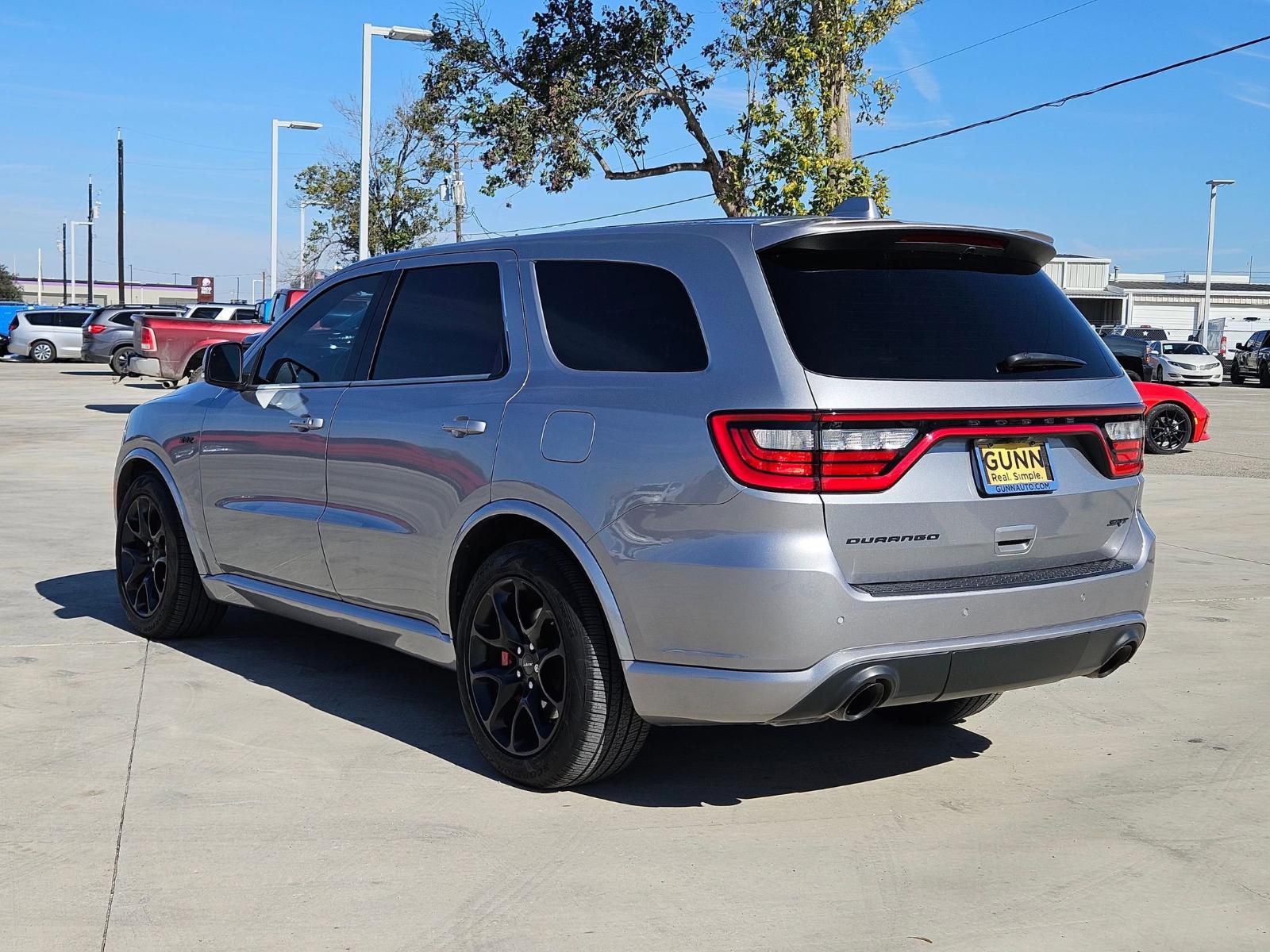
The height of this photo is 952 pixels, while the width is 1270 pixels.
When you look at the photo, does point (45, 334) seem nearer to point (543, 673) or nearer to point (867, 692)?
point (543, 673)

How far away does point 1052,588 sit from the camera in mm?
4289

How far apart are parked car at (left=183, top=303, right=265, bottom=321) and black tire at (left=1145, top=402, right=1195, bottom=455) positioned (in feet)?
71.8

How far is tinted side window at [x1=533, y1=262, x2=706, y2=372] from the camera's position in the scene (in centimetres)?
427

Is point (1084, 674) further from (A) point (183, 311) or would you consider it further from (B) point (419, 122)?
(A) point (183, 311)

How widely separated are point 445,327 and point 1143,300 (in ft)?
267

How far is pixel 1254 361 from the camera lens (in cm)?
4541

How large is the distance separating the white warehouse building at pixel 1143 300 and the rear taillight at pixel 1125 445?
67.7m

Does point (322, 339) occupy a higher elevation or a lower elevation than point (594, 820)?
higher

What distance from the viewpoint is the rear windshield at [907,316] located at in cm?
403

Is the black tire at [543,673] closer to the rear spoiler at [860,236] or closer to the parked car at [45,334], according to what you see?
the rear spoiler at [860,236]

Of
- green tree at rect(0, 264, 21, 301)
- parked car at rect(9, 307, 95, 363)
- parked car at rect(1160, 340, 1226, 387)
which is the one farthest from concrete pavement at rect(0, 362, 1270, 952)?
green tree at rect(0, 264, 21, 301)

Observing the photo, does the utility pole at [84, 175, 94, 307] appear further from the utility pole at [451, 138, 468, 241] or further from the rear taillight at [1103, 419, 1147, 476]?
the rear taillight at [1103, 419, 1147, 476]

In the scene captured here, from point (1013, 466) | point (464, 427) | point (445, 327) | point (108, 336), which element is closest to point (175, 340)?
point (108, 336)

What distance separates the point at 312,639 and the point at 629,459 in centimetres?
330
